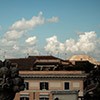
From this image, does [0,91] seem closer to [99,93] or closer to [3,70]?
[3,70]

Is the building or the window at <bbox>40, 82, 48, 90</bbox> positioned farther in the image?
the window at <bbox>40, 82, 48, 90</bbox>

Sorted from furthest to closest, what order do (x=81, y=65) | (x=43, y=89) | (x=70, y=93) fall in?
(x=81, y=65) → (x=43, y=89) → (x=70, y=93)

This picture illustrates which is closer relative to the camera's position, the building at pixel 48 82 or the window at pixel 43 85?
the building at pixel 48 82

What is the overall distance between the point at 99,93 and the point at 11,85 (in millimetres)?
5771

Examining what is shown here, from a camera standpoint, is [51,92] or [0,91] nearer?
[0,91]

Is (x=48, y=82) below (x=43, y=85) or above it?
above

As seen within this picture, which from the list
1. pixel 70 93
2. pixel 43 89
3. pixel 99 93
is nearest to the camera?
pixel 99 93

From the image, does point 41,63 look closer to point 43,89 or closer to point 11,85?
point 43,89

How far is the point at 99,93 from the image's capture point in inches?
759

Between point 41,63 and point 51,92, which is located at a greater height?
point 41,63

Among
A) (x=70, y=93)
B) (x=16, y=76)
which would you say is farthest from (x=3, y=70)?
(x=70, y=93)

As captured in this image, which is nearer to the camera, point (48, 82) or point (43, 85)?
point (43, 85)

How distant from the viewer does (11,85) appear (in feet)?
48.1

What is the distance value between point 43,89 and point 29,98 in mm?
2564
